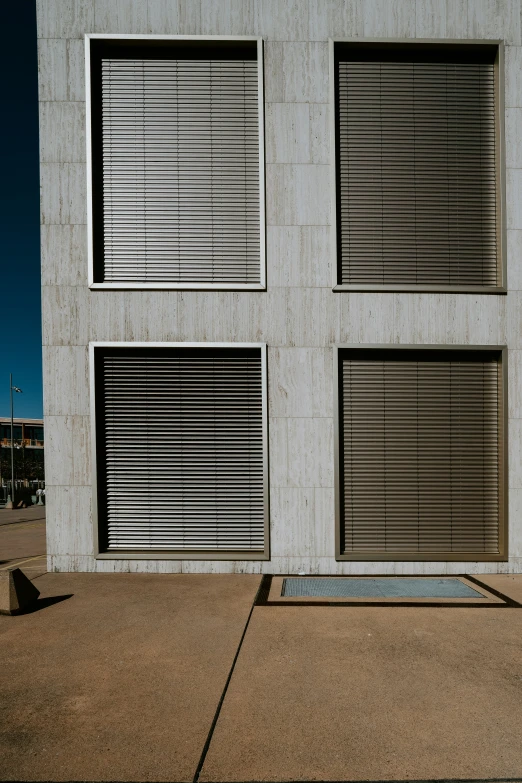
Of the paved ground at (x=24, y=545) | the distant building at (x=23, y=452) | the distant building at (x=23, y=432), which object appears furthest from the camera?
the distant building at (x=23, y=432)

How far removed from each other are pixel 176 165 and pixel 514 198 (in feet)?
21.7

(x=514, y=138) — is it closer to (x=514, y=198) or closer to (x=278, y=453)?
(x=514, y=198)

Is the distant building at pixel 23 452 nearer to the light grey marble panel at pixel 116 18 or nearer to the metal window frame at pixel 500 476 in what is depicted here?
the light grey marble panel at pixel 116 18

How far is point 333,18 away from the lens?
8.34m

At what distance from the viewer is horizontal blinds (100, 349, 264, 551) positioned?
8453 millimetres

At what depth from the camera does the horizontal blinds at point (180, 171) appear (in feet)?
28.1

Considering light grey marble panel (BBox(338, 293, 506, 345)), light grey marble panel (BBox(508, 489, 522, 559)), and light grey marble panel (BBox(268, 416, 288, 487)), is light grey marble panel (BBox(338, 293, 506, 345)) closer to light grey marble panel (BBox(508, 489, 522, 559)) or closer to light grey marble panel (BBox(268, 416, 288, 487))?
light grey marble panel (BBox(268, 416, 288, 487))

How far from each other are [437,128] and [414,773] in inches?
392

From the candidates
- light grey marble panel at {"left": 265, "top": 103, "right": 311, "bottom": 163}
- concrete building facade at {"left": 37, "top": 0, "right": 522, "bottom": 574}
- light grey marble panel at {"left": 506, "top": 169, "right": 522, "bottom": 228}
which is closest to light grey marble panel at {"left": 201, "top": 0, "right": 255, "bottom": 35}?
concrete building facade at {"left": 37, "top": 0, "right": 522, "bottom": 574}

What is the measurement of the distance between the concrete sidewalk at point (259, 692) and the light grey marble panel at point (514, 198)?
692 cm

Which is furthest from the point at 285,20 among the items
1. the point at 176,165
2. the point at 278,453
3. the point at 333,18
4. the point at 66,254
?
the point at 278,453

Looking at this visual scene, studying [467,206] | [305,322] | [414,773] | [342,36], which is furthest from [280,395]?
[342,36]

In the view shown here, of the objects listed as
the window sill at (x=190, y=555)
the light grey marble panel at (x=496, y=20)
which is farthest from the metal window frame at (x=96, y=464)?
the light grey marble panel at (x=496, y=20)

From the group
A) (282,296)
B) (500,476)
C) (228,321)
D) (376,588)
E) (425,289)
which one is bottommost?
(376,588)
